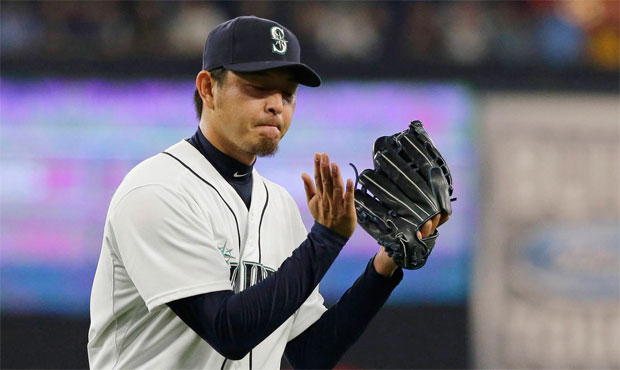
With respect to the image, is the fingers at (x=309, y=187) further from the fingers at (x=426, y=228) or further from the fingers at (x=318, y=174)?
the fingers at (x=426, y=228)

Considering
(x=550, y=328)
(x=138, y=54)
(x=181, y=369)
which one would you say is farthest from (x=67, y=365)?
(x=181, y=369)

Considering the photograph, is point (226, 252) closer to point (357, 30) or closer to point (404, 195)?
point (404, 195)

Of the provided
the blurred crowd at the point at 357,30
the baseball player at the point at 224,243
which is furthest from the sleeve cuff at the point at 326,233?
the blurred crowd at the point at 357,30

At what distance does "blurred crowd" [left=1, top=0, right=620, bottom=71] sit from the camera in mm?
6434

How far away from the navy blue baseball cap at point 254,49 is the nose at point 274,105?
0.08m

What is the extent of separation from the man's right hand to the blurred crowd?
4.20m

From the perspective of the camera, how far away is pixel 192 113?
21.0 ft

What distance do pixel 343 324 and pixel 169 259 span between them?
60cm

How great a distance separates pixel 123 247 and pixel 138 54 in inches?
173

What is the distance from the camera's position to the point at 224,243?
2252mm

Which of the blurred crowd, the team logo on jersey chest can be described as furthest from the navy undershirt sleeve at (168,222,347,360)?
the blurred crowd

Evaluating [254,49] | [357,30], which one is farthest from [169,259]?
[357,30]

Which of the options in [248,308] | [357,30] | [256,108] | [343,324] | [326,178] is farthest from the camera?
[357,30]

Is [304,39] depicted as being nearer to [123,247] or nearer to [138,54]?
[138,54]
